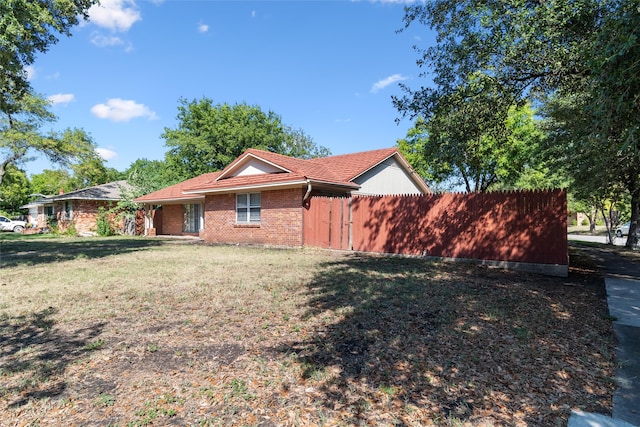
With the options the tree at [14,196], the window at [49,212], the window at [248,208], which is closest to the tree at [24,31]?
the window at [248,208]

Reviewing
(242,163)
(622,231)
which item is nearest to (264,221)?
(242,163)

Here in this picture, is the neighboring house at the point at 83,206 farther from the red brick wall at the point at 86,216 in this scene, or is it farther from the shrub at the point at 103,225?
the shrub at the point at 103,225

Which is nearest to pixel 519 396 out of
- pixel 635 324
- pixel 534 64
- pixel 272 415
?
pixel 272 415

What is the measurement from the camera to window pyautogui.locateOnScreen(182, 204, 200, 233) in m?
23.5

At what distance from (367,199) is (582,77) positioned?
7139 mm

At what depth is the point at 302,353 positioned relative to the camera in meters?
3.94

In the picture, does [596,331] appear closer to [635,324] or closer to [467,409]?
[635,324]

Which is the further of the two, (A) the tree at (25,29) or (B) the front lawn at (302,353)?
(A) the tree at (25,29)

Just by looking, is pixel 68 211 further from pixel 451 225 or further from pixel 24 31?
pixel 451 225

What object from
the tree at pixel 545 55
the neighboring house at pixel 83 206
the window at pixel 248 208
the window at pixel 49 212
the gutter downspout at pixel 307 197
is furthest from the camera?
the window at pixel 49 212

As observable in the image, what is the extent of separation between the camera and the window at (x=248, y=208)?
53.6ft

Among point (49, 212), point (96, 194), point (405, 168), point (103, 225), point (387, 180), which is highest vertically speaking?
point (405, 168)

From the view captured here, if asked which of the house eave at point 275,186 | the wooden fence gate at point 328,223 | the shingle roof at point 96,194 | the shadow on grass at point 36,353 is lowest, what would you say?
the shadow on grass at point 36,353

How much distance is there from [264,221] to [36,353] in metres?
11.8
